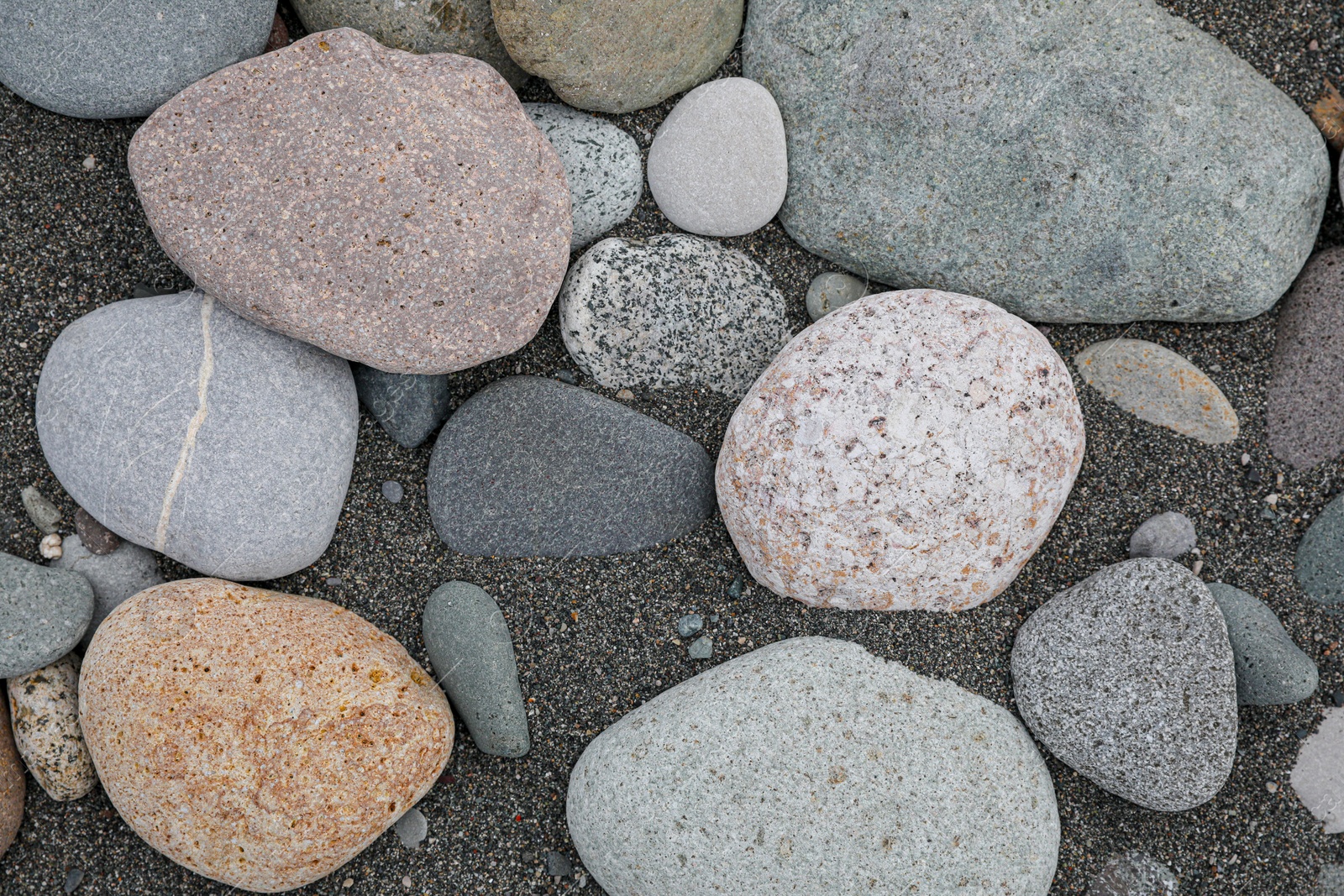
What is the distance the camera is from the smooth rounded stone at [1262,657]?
2.29m

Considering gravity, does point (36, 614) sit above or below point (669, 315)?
below

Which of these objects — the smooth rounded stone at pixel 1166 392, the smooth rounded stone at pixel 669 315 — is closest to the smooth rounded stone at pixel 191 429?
the smooth rounded stone at pixel 669 315

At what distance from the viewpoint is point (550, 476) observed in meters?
2.34

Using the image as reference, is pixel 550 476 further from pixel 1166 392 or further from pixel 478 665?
pixel 1166 392

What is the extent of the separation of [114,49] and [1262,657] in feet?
10.5

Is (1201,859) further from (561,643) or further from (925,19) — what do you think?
(925,19)

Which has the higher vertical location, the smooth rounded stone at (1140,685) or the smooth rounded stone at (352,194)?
the smooth rounded stone at (352,194)

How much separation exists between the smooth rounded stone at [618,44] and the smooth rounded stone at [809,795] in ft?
5.02

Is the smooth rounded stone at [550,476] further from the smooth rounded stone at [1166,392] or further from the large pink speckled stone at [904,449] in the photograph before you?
the smooth rounded stone at [1166,392]

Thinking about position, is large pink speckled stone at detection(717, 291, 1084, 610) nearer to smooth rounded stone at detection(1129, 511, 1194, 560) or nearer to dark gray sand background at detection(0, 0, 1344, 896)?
dark gray sand background at detection(0, 0, 1344, 896)

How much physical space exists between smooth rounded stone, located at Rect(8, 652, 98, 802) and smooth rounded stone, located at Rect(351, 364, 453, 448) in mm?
1010

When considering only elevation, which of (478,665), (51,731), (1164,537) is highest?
(1164,537)

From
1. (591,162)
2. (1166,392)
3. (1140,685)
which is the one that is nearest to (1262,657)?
(1140,685)

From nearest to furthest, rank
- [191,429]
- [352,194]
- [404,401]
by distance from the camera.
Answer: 1. [352,194]
2. [191,429]
3. [404,401]
